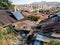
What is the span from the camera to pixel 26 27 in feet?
44.3

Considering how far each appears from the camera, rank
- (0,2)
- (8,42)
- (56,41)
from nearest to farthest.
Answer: (56,41) < (8,42) < (0,2)

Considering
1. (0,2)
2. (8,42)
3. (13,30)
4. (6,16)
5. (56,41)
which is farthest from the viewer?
(0,2)

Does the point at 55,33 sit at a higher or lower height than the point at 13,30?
higher

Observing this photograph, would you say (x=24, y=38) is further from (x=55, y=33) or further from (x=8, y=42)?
(x=55, y=33)

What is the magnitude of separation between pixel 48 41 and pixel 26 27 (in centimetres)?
411

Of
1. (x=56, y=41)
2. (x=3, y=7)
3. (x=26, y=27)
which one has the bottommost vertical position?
(x=3, y=7)

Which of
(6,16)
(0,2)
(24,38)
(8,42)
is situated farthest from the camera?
(0,2)

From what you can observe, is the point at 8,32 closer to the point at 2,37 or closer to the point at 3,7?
the point at 2,37

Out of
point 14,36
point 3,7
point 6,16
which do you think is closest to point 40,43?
point 14,36

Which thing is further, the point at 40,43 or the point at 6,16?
the point at 6,16

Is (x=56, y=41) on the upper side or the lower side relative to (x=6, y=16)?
upper

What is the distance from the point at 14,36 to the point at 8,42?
156cm

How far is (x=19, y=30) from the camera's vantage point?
13.2m

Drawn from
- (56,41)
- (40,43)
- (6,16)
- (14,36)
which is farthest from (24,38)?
(6,16)
